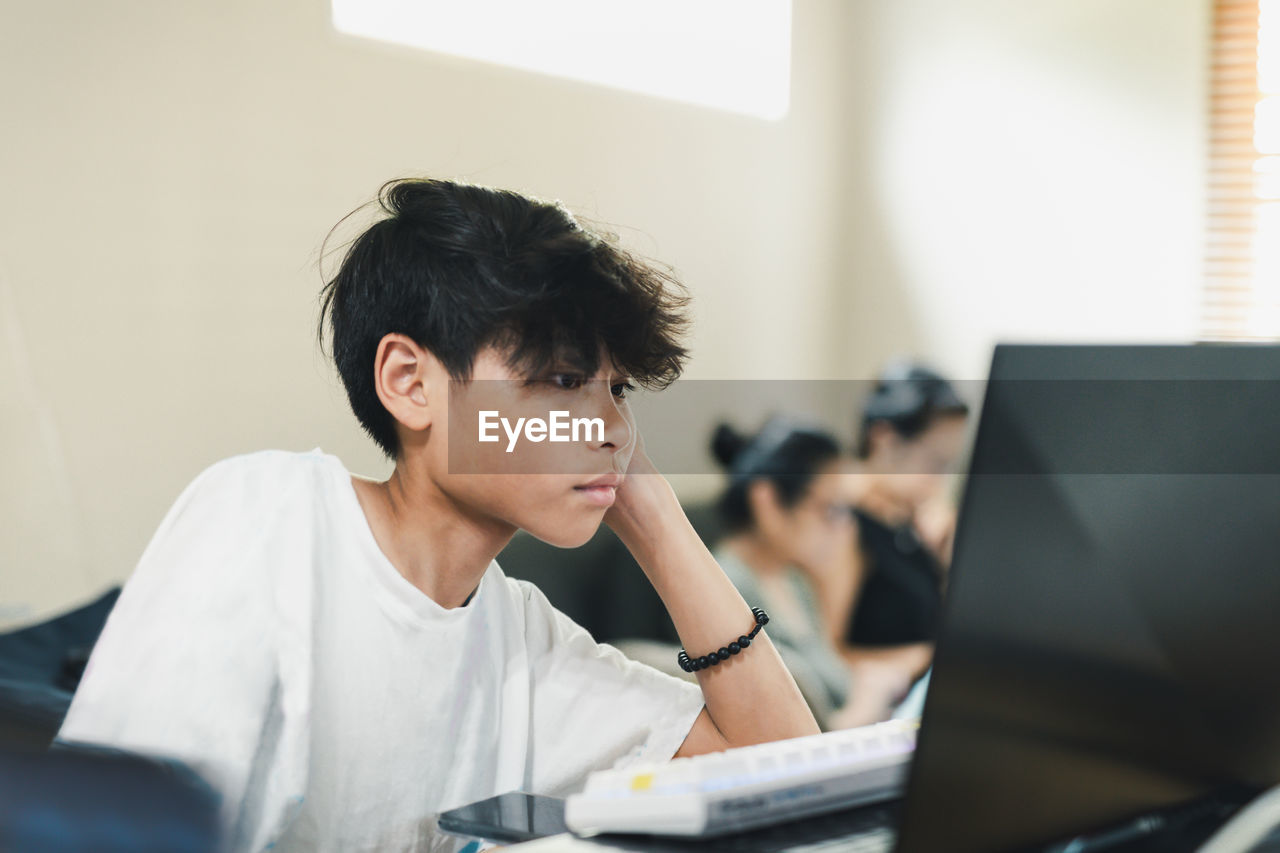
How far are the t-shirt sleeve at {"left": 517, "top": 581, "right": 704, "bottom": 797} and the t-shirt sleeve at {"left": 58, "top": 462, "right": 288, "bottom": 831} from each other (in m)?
0.29

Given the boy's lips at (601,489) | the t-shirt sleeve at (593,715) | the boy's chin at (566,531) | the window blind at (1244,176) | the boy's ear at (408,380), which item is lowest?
the t-shirt sleeve at (593,715)

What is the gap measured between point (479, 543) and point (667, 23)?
1.58 metres

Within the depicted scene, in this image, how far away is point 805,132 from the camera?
9.95 ft

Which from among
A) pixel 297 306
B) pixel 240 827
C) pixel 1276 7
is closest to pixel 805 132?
pixel 1276 7

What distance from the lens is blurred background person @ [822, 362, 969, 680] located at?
2324 mm

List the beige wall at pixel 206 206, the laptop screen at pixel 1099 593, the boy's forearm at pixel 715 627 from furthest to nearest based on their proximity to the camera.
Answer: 1. the beige wall at pixel 206 206
2. the boy's forearm at pixel 715 627
3. the laptop screen at pixel 1099 593

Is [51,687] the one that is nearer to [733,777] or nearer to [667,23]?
[733,777]

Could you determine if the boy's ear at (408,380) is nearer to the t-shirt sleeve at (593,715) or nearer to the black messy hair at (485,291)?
the black messy hair at (485,291)

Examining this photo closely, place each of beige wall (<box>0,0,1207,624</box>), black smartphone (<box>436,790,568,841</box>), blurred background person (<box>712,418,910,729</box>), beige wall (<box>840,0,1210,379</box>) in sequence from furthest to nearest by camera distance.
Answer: beige wall (<box>840,0,1210,379</box>), blurred background person (<box>712,418,910,729</box>), beige wall (<box>0,0,1207,624</box>), black smartphone (<box>436,790,568,841</box>)

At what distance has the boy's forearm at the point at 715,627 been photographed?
1.02 m

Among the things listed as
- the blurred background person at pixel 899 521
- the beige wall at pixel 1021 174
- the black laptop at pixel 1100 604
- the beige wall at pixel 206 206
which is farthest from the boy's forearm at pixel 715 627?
the beige wall at pixel 1021 174

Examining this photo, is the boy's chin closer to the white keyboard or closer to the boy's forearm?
the boy's forearm

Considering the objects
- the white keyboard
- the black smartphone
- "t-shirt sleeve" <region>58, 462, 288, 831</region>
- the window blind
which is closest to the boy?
"t-shirt sleeve" <region>58, 462, 288, 831</region>

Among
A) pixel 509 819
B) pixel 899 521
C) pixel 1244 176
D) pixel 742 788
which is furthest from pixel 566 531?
pixel 1244 176
